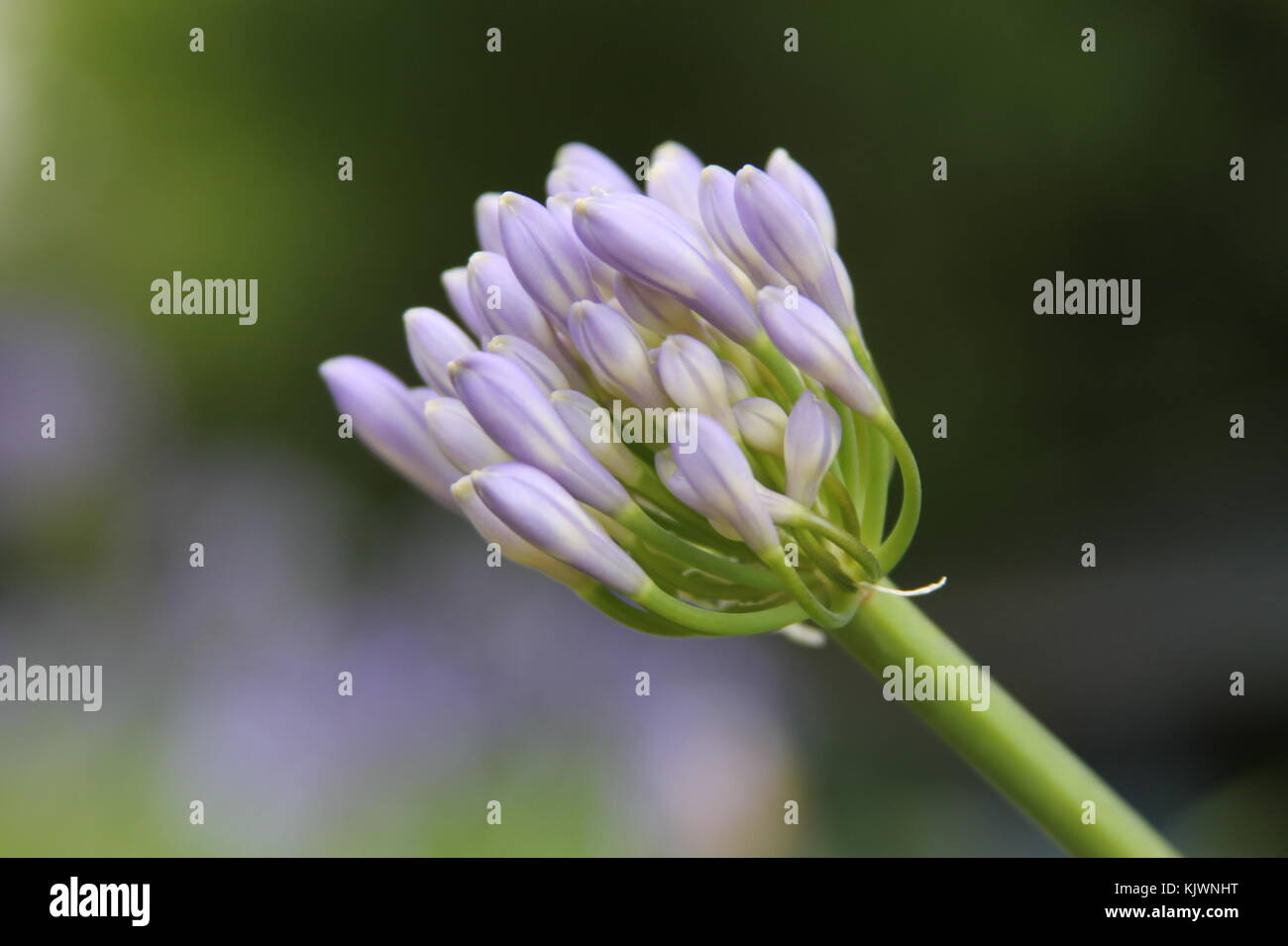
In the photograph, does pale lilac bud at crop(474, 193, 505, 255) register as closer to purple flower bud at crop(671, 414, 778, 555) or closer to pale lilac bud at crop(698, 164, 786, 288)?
pale lilac bud at crop(698, 164, 786, 288)

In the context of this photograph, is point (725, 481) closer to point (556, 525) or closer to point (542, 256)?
point (556, 525)

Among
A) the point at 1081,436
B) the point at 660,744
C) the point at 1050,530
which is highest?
the point at 1081,436

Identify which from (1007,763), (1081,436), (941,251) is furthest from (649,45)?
(1007,763)

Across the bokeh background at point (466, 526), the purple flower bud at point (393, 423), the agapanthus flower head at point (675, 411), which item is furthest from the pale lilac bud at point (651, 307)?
the bokeh background at point (466, 526)

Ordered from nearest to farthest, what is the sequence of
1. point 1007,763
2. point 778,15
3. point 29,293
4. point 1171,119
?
point 1007,763, point 1171,119, point 778,15, point 29,293

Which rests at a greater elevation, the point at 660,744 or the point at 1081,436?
the point at 1081,436

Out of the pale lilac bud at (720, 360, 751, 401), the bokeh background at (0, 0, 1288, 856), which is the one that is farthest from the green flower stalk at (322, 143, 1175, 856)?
the bokeh background at (0, 0, 1288, 856)
